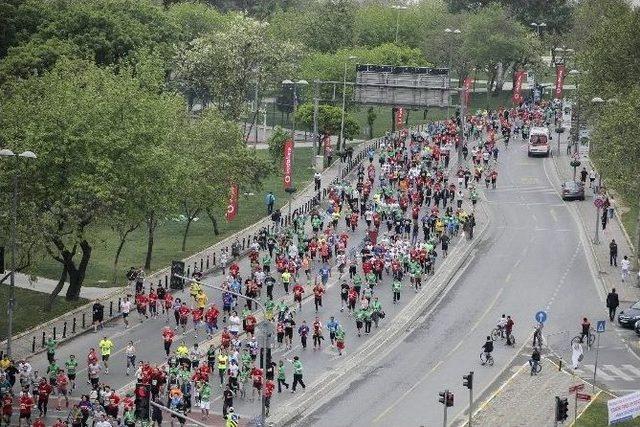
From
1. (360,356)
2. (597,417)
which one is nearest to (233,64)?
(360,356)

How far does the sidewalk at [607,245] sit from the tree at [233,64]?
2426cm

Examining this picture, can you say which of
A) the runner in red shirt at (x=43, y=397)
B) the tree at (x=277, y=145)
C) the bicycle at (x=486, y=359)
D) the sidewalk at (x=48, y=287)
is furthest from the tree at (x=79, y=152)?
the tree at (x=277, y=145)

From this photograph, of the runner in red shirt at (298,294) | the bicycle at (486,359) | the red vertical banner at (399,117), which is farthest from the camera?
the red vertical banner at (399,117)

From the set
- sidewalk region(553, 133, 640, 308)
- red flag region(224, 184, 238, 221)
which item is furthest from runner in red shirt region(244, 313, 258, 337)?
red flag region(224, 184, 238, 221)

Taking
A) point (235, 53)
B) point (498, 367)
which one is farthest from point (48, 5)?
point (498, 367)

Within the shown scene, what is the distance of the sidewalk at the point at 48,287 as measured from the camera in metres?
79.2

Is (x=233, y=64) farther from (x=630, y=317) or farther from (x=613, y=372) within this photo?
(x=613, y=372)

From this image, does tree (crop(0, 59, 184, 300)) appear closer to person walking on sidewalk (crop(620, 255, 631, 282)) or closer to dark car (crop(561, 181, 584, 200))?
person walking on sidewalk (crop(620, 255, 631, 282))

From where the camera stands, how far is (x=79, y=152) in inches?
2975

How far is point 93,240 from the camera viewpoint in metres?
74.9

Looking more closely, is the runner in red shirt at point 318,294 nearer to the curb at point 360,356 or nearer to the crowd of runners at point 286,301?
the crowd of runners at point 286,301

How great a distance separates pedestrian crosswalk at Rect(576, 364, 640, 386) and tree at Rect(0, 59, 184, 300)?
879 inches

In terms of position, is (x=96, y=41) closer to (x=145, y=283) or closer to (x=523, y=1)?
(x=145, y=283)

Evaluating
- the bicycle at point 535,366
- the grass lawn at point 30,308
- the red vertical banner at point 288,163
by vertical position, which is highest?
the red vertical banner at point 288,163
